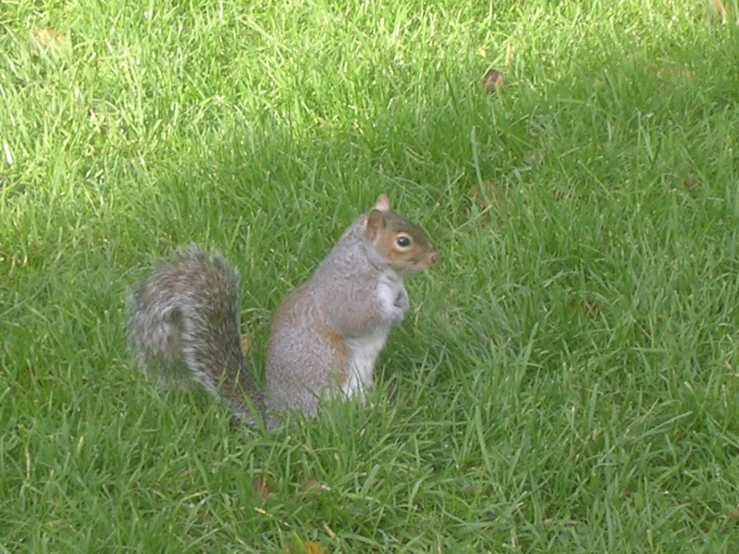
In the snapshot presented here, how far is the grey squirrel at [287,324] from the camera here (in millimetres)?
2529

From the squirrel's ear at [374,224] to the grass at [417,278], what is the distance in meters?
0.27

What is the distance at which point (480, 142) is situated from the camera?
3.32 meters

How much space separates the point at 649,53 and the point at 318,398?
1631 mm

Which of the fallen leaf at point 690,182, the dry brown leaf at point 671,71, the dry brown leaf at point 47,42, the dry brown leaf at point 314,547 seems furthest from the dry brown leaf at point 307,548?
the dry brown leaf at point 47,42

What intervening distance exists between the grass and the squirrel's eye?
0.24 m

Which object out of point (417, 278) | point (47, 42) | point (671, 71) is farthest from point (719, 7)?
point (47, 42)

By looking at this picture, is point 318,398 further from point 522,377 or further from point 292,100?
point 292,100

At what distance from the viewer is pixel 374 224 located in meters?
2.58

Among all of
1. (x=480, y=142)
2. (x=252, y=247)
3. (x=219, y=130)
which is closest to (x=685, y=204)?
(x=480, y=142)

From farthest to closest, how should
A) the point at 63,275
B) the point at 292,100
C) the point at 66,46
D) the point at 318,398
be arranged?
the point at 66,46
the point at 292,100
the point at 63,275
the point at 318,398

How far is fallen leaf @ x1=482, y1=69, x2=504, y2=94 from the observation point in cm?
357

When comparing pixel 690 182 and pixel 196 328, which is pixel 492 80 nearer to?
pixel 690 182

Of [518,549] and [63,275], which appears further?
[63,275]

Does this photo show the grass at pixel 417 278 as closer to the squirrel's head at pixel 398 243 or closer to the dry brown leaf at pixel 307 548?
the dry brown leaf at pixel 307 548
